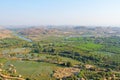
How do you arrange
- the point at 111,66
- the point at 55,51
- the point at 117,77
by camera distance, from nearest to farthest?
the point at 117,77
the point at 111,66
the point at 55,51

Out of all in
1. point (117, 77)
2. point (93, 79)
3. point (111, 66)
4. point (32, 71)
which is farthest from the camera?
point (111, 66)

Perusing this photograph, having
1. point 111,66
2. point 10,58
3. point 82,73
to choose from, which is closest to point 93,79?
point 82,73

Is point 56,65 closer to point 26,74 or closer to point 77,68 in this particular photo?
point 77,68

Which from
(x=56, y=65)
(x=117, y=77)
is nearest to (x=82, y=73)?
(x=117, y=77)

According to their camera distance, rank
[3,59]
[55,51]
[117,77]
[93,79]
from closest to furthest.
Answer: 1. [93,79]
2. [117,77]
3. [3,59]
4. [55,51]

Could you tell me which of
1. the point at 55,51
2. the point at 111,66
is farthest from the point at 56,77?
the point at 55,51

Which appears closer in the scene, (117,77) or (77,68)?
(117,77)

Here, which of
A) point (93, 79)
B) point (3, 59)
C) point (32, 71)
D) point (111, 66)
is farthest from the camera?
point (3, 59)

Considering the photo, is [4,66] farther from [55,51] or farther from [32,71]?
[55,51]

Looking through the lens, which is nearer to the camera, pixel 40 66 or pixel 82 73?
pixel 82 73
